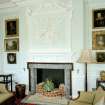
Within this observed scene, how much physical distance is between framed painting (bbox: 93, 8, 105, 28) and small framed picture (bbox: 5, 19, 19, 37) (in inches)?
116

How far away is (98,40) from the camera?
236 inches

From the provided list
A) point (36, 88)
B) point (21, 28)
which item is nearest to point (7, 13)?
point (21, 28)

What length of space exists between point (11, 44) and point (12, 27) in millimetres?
670

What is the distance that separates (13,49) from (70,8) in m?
2.71

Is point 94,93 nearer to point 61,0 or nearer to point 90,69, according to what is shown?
point 90,69

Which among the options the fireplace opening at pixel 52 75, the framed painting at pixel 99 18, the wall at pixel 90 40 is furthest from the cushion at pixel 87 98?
the framed painting at pixel 99 18

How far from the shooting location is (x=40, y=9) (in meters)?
6.61

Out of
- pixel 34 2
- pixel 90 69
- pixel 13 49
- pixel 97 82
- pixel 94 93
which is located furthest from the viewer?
pixel 13 49

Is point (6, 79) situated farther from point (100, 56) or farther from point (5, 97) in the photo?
point (100, 56)

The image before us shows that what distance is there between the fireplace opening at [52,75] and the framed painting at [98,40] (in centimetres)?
152

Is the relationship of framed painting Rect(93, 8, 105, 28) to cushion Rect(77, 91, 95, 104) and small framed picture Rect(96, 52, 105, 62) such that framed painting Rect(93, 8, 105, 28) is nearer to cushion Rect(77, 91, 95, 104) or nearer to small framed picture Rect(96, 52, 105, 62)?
small framed picture Rect(96, 52, 105, 62)

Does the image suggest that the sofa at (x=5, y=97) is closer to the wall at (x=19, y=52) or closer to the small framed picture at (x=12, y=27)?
the wall at (x=19, y=52)

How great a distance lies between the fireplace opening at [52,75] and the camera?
668cm

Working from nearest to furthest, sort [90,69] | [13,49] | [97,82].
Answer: [97,82], [90,69], [13,49]
